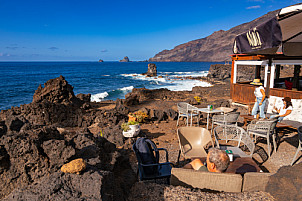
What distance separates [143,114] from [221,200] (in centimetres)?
681

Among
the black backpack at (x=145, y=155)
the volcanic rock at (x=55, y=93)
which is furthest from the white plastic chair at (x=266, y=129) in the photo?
the volcanic rock at (x=55, y=93)

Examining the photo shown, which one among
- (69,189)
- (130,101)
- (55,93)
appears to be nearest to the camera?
(69,189)

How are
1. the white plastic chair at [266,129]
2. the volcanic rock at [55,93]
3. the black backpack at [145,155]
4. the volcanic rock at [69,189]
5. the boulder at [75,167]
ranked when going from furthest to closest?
the volcanic rock at [55,93] < the white plastic chair at [266,129] < the black backpack at [145,155] < the boulder at [75,167] < the volcanic rock at [69,189]

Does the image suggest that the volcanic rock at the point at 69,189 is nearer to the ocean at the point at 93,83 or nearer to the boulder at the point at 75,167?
the boulder at the point at 75,167

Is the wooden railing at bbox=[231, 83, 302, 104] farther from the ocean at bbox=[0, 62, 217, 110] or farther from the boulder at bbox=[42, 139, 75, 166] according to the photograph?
the ocean at bbox=[0, 62, 217, 110]

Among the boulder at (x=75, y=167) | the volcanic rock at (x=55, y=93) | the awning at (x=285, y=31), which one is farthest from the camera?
the volcanic rock at (x=55, y=93)

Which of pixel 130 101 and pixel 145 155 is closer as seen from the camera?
pixel 145 155

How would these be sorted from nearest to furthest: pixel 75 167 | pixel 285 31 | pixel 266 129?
pixel 75 167, pixel 285 31, pixel 266 129

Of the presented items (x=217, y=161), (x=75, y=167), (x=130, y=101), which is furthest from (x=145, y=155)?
(x=130, y=101)

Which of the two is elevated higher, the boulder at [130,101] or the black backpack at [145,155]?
the black backpack at [145,155]

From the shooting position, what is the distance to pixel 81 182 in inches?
82.0

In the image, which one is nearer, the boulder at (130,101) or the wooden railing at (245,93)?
the wooden railing at (245,93)

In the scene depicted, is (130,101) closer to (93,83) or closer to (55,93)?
(55,93)

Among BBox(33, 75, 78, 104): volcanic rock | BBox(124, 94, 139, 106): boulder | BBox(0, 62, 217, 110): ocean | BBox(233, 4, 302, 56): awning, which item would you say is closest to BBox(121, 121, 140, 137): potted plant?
BBox(233, 4, 302, 56): awning
